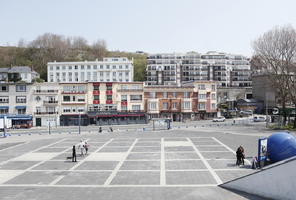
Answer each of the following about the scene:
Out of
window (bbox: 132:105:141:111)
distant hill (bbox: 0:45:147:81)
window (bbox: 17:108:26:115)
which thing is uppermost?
distant hill (bbox: 0:45:147:81)

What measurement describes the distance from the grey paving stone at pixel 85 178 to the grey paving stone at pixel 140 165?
2649mm

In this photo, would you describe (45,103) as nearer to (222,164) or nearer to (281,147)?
(222,164)

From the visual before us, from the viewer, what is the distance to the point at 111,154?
109ft

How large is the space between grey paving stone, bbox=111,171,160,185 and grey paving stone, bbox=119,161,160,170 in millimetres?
1423

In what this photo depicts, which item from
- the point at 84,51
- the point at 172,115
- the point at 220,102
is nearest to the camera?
the point at 172,115

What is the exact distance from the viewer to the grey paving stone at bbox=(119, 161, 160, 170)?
86.8 feet

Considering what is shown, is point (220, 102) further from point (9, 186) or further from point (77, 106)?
point (9, 186)

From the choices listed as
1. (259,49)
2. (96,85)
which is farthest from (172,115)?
(259,49)

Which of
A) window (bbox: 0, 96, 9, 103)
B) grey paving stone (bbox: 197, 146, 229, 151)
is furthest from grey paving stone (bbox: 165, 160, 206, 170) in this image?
window (bbox: 0, 96, 9, 103)

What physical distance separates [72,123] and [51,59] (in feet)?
167

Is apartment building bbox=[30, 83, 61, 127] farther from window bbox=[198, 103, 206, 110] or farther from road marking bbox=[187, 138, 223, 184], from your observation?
road marking bbox=[187, 138, 223, 184]

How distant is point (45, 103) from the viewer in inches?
2867

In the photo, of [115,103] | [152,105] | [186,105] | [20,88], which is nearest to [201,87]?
[186,105]

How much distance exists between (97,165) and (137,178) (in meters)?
6.07
